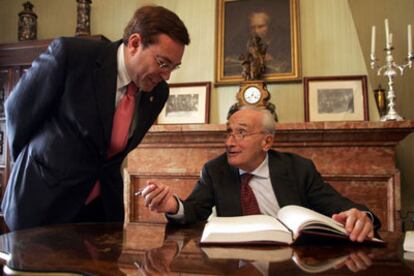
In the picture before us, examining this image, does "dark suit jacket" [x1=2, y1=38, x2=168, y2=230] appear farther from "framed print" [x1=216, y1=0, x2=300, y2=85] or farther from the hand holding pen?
"framed print" [x1=216, y1=0, x2=300, y2=85]

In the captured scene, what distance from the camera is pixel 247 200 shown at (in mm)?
1485

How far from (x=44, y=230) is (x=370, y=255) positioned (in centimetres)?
81

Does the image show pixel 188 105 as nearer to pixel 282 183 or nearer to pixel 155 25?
pixel 282 183

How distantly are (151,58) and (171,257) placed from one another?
0.67 metres

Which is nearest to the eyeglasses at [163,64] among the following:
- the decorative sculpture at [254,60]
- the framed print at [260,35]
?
the decorative sculpture at [254,60]

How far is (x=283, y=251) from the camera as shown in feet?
2.58

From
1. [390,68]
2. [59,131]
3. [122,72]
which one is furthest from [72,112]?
[390,68]

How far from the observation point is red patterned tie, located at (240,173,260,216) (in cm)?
146

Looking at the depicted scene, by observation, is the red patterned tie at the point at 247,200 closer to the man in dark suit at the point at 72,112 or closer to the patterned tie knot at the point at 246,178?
the patterned tie knot at the point at 246,178

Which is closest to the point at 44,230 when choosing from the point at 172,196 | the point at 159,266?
the point at 172,196

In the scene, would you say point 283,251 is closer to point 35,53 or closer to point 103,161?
point 103,161

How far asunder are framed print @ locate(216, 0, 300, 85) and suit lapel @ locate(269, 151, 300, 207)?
133cm

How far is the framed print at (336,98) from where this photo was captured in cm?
257

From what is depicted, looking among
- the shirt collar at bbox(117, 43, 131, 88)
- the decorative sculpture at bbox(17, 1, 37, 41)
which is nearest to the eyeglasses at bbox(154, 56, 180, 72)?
the shirt collar at bbox(117, 43, 131, 88)
